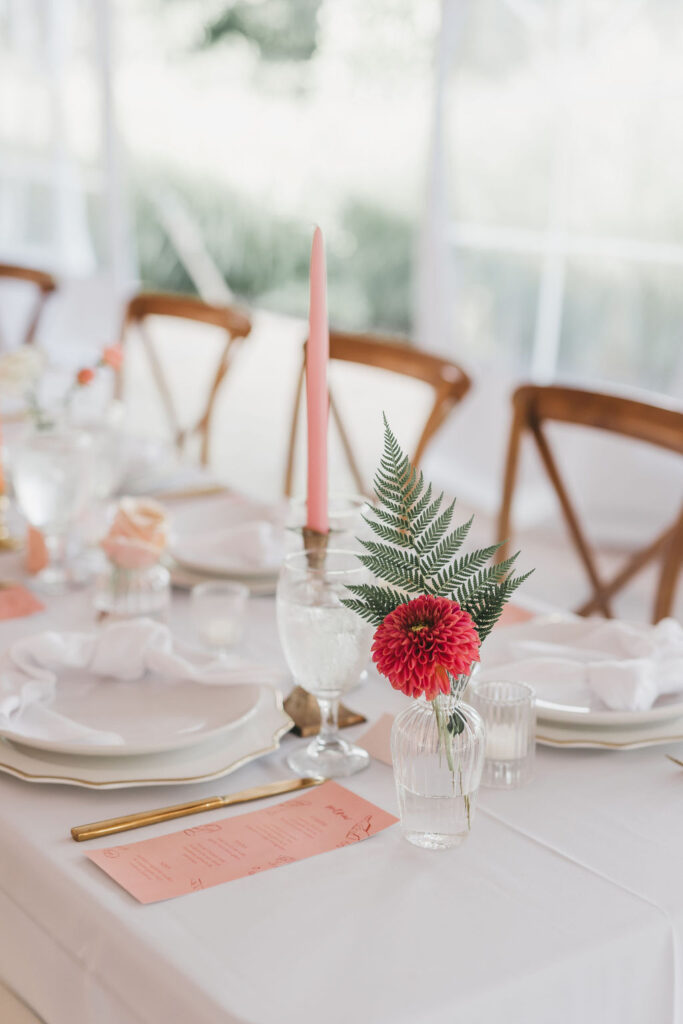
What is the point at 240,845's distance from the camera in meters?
0.87

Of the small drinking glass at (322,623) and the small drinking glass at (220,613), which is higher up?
the small drinking glass at (322,623)

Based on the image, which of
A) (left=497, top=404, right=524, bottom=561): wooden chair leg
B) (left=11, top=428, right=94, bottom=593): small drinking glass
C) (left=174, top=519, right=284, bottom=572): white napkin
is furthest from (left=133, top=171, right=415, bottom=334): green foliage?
(left=11, top=428, right=94, bottom=593): small drinking glass

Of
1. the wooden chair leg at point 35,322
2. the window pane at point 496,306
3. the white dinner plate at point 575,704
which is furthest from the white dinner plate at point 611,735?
the window pane at point 496,306

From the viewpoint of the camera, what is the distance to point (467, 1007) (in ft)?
2.29

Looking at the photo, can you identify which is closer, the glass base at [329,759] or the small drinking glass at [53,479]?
the glass base at [329,759]

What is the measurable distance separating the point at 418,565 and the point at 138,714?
35 centimetres

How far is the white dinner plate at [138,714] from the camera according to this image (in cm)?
96

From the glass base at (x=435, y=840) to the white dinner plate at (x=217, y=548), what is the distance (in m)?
0.57

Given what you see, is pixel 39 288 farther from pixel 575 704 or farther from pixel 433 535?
pixel 433 535

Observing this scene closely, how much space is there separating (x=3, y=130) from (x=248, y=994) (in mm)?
5318

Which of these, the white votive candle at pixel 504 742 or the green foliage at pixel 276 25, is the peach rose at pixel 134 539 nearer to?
the white votive candle at pixel 504 742

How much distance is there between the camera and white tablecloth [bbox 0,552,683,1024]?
2.33ft

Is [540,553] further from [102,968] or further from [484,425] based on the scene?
[102,968]

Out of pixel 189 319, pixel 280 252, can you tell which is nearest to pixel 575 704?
pixel 189 319
